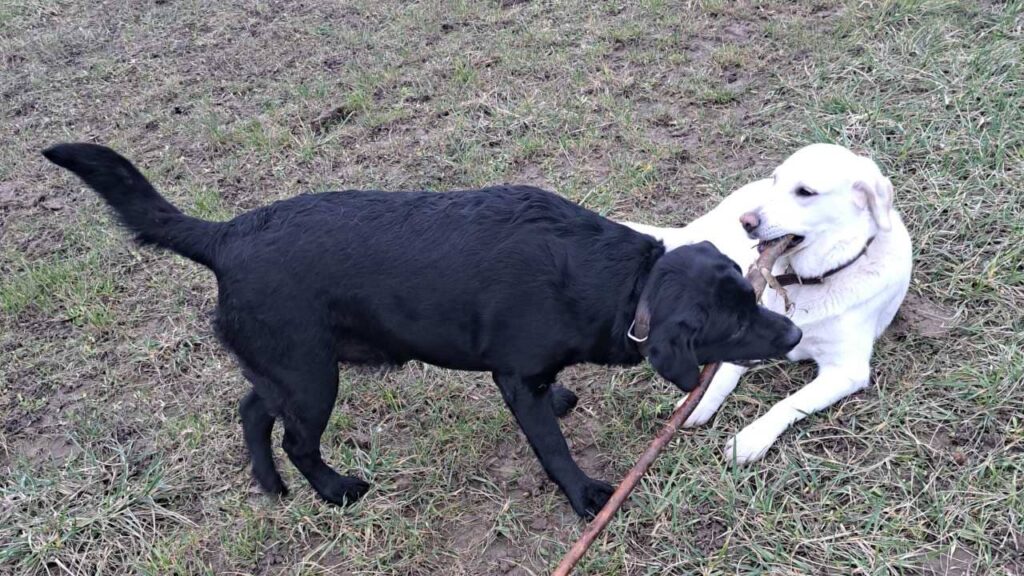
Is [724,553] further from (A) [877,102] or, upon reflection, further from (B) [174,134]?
(B) [174,134]

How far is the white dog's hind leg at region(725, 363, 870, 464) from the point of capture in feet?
9.66

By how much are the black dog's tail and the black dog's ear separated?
155 centimetres

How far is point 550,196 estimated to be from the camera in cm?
289

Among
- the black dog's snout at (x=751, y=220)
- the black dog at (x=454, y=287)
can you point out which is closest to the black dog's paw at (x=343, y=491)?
the black dog at (x=454, y=287)

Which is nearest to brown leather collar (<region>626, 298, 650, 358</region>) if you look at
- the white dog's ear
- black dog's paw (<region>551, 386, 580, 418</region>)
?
black dog's paw (<region>551, 386, 580, 418</region>)

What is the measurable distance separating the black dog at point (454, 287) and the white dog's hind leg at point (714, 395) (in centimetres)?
39

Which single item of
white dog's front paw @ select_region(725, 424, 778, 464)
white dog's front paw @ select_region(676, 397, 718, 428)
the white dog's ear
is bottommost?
white dog's front paw @ select_region(676, 397, 718, 428)

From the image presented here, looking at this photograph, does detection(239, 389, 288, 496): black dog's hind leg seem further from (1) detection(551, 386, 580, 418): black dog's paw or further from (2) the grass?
(1) detection(551, 386, 580, 418): black dog's paw

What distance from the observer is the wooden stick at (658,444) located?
2.54 metres

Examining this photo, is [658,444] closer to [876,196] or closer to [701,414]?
[701,414]

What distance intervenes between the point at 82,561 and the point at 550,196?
2.16 m

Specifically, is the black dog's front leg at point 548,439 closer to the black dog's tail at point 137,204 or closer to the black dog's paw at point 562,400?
the black dog's paw at point 562,400

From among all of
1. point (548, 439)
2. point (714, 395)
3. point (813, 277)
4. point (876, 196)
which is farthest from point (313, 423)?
point (876, 196)

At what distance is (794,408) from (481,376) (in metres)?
1.34
